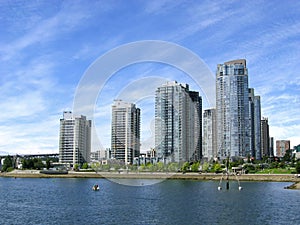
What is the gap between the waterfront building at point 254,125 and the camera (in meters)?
136

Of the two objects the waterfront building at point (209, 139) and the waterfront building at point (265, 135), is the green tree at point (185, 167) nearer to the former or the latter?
the waterfront building at point (209, 139)

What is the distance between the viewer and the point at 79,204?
39.4 m

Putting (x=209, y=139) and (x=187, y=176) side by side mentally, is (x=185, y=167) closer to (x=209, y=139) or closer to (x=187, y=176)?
(x=187, y=176)

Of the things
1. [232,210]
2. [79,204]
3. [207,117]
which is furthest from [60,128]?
[232,210]

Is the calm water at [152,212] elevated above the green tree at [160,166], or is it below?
below

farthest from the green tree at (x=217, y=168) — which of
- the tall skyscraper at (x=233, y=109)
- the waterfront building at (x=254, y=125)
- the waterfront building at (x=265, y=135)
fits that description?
the waterfront building at (x=265, y=135)

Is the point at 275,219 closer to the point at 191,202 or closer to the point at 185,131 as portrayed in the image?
the point at 191,202

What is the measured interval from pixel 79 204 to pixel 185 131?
21.3 meters

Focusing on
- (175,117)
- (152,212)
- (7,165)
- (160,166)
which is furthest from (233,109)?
(152,212)

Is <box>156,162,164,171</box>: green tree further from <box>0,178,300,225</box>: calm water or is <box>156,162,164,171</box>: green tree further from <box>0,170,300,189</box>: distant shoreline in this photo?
<box>0,178,300,225</box>: calm water

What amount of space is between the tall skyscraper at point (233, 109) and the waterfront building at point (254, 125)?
6.41 metres

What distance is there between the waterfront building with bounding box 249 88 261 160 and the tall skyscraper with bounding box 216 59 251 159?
6.41 meters

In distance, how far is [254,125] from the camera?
467ft

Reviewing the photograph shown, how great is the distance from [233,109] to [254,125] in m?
20.0
